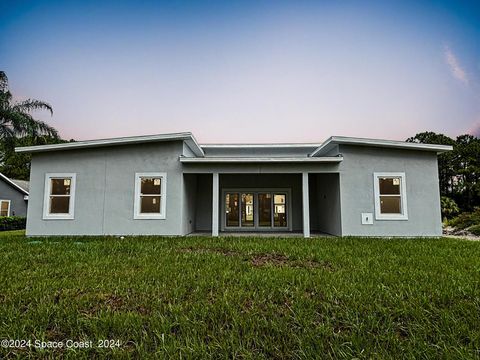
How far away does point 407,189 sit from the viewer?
9742 millimetres

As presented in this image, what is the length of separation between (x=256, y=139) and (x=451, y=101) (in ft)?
48.6

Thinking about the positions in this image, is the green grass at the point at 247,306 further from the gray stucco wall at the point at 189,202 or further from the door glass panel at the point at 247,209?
the door glass panel at the point at 247,209

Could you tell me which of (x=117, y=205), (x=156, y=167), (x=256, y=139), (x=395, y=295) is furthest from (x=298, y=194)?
(x=256, y=139)

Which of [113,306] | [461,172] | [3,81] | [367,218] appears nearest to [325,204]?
[367,218]

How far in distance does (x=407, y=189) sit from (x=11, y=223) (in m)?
23.4

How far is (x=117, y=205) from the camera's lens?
980 centimetres

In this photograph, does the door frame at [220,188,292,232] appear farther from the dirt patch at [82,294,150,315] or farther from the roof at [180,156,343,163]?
the dirt patch at [82,294,150,315]

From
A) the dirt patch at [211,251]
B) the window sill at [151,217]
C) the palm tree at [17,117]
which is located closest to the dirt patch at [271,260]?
the dirt patch at [211,251]

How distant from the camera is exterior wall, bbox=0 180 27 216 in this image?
20.6 m

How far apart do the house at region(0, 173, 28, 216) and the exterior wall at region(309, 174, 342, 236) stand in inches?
889

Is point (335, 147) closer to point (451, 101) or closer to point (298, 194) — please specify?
point (298, 194)

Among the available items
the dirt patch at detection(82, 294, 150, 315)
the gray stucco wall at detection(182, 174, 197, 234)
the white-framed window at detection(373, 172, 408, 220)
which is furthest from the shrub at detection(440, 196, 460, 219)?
the dirt patch at detection(82, 294, 150, 315)

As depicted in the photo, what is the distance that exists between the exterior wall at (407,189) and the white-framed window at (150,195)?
259 inches

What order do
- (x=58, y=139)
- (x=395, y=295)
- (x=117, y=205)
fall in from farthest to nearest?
1. (x=58, y=139)
2. (x=117, y=205)
3. (x=395, y=295)
